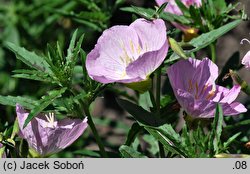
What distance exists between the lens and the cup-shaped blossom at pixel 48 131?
126cm

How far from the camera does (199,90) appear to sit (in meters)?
1.30

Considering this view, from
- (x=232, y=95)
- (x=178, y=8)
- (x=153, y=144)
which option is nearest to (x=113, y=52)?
(x=232, y=95)

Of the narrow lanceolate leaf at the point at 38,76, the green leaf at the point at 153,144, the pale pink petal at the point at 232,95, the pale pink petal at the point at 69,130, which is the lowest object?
the green leaf at the point at 153,144

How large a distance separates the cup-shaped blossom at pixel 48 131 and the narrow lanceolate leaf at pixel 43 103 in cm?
6

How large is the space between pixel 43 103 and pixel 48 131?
0.22ft

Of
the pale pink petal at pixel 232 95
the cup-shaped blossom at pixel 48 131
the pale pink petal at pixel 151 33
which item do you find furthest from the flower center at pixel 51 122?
the pale pink petal at pixel 232 95

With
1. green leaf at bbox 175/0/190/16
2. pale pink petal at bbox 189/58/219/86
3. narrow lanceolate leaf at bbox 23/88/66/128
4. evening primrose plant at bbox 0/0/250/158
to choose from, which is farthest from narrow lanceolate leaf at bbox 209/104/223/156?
green leaf at bbox 175/0/190/16

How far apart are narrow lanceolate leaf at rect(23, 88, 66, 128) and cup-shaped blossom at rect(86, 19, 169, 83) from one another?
0.08 m

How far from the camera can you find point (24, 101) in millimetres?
1334

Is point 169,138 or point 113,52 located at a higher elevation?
point 113,52

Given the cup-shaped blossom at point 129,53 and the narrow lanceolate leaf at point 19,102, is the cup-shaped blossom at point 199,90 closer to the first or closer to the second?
the cup-shaped blossom at point 129,53

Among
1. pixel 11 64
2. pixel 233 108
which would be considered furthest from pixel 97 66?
pixel 11 64

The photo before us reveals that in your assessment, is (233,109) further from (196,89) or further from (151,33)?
(151,33)
